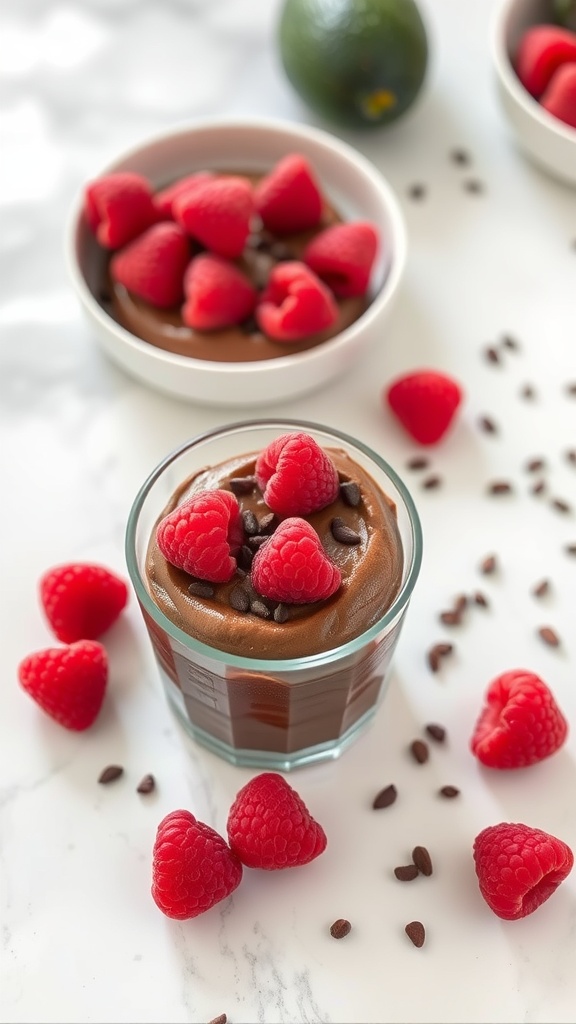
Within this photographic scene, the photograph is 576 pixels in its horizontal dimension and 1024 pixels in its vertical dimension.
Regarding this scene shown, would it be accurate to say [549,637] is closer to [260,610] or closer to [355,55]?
[260,610]

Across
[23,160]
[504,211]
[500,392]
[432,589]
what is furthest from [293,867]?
[23,160]

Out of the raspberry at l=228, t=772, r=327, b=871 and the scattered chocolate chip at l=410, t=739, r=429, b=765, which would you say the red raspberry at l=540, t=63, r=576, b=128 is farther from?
the raspberry at l=228, t=772, r=327, b=871

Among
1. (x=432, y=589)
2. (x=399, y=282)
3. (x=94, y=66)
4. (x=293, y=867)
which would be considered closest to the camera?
(x=293, y=867)

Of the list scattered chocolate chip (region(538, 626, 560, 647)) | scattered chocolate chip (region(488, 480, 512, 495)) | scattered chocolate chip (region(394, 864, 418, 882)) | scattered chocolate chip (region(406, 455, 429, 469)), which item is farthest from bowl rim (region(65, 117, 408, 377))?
scattered chocolate chip (region(394, 864, 418, 882))

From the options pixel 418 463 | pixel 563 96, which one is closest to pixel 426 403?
pixel 418 463

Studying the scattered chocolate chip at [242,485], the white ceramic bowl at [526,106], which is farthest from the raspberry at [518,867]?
the white ceramic bowl at [526,106]

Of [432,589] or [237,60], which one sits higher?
[237,60]

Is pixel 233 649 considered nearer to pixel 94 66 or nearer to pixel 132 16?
pixel 94 66
